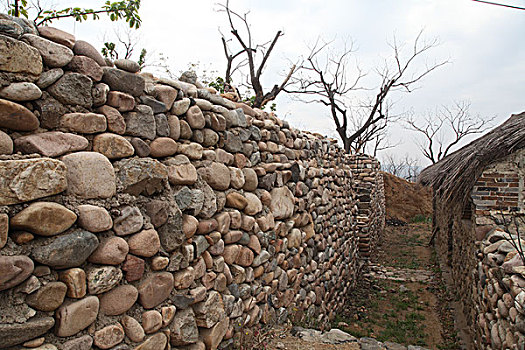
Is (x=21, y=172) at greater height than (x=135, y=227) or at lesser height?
greater

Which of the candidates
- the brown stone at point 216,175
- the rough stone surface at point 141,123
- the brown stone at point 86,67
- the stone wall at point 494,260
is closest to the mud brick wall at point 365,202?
the stone wall at point 494,260

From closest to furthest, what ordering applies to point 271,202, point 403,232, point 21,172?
point 21,172 < point 271,202 < point 403,232

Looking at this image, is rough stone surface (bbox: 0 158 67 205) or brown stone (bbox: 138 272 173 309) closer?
rough stone surface (bbox: 0 158 67 205)

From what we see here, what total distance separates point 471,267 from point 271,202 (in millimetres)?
2740

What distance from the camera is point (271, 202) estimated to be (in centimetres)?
322

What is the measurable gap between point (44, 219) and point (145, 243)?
0.53m

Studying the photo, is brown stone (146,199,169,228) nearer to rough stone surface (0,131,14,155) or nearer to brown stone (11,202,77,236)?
brown stone (11,202,77,236)

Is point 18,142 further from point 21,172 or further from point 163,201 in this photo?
point 163,201

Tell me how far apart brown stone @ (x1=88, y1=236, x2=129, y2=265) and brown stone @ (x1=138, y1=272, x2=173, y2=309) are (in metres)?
0.23

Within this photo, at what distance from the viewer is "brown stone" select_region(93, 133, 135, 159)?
1.67 m

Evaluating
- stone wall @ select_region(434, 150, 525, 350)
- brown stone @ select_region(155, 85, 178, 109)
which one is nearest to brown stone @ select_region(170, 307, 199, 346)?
brown stone @ select_region(155, 85, 178, 109)

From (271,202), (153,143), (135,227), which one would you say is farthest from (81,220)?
(271,202)

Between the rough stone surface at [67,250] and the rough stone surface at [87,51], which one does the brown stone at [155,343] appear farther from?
the rough stone surface at [87,51]

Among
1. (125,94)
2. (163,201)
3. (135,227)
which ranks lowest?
(135,227)
